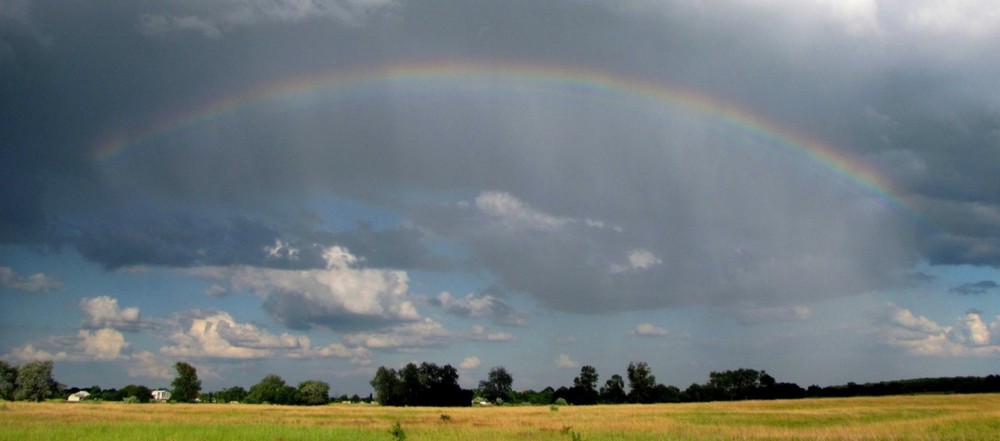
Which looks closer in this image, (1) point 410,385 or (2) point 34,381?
(2) point 34,381

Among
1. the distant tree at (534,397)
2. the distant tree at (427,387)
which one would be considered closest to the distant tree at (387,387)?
the distant tree at (427,387)

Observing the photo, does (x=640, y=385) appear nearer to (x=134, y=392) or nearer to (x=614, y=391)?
(x=614, y=391)

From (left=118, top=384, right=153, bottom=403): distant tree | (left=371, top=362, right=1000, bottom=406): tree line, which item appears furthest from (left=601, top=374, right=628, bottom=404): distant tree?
(left=118, top=384, right=153, bottom=403): distant tree

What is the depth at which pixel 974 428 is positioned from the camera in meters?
38.5

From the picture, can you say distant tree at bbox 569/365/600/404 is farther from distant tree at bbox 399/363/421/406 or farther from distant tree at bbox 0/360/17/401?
distant tree at bbox 0/360/17/401

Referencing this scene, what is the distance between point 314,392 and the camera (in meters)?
145

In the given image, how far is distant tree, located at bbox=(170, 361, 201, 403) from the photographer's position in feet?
502

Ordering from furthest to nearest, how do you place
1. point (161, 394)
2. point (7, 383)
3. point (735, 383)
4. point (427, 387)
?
1. point (161, 394)
2. point (735, 383)
3. point (427, 387)
4. point (7, 383)

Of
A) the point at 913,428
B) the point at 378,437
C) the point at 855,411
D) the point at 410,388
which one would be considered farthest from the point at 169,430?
the point at 410,388

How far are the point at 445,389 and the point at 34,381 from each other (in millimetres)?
75654

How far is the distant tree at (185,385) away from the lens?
15312 centimetres

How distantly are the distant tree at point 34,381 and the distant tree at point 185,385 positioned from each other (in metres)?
29.1

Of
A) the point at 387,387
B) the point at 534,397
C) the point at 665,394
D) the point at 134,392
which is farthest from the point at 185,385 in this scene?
the point at 665,394

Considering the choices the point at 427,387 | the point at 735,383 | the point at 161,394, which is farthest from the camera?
the point at 161,394
